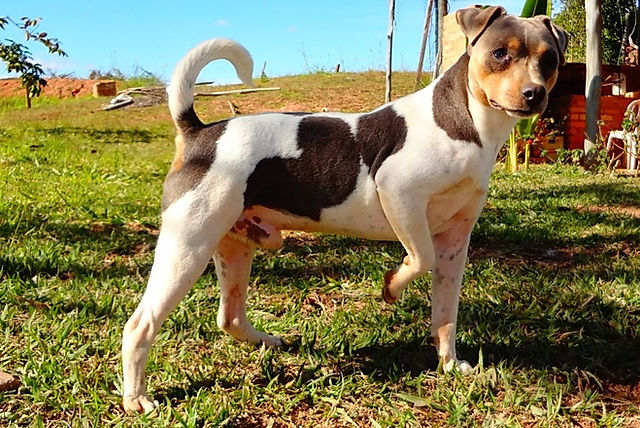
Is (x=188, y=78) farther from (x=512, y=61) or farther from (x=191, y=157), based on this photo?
(x=512, y=61)

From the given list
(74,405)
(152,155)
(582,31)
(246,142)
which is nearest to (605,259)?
(246,142)

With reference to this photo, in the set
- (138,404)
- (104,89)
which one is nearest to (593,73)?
(138,404)

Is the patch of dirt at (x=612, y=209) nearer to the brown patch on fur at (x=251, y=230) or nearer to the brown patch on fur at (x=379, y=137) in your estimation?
the brown patch on fur at (x=379, y=137)

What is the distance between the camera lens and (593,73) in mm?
8930

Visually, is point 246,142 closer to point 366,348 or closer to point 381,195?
point 381,195

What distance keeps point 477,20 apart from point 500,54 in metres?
0.21

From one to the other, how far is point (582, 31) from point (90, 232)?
53.1 feet

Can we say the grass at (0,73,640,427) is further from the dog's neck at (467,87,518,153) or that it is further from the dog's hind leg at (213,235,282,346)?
the dog's neck at (467,87,518,153)

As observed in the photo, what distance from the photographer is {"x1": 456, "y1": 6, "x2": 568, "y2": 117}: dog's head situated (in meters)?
2.32

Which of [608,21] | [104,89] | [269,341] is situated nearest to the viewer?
[269,341]

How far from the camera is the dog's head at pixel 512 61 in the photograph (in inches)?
91.4

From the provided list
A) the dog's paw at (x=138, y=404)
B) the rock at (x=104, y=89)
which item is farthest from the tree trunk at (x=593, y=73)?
the rock at (x=104, y=89)

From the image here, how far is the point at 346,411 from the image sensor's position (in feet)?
8.34

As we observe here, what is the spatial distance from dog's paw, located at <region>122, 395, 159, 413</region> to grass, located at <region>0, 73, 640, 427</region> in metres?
0.04
